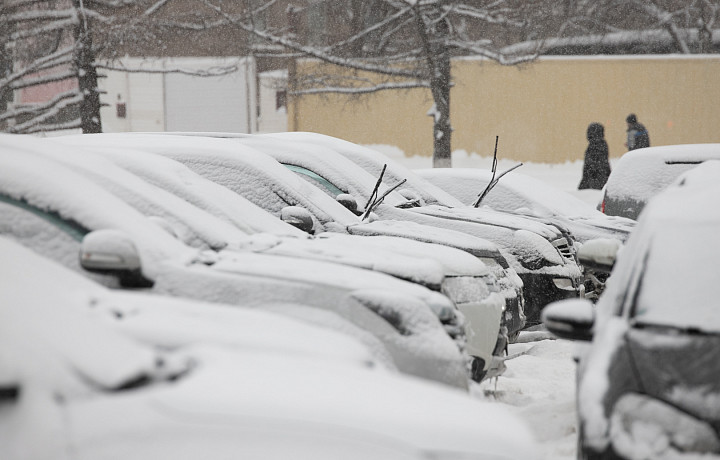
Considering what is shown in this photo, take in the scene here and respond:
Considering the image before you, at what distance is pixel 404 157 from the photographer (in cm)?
2434

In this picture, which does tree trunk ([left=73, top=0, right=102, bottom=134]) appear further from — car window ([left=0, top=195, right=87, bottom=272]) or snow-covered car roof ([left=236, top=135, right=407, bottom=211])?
car window ([left=0, top=195, right=87, bottom=272])

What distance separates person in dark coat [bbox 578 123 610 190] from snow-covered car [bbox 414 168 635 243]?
559 cm

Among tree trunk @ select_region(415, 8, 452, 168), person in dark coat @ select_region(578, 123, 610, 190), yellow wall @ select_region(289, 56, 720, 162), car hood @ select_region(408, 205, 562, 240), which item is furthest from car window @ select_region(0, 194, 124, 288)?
yellow wall @ select_region(289, 56, 720, 162)

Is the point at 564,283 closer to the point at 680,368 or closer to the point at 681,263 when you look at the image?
the point at 681,263

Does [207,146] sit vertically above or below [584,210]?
above

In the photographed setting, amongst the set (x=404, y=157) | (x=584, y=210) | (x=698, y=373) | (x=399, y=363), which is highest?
(x=698, y=373)

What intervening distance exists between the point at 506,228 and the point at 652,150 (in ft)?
10.6

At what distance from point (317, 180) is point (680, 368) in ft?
16.6

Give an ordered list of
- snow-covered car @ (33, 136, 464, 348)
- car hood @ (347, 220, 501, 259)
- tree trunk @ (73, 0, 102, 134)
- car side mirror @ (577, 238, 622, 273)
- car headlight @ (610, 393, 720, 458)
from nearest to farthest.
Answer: car headlight @ (610, 393, 720, 458) < car side mirror @ (577, 238, 622, 273) < snow-covered car @ (33, 136, 464, 348) < car hood @ (347, 220, 501, 259) < tree trunk @ (73, 0, 102, 134)

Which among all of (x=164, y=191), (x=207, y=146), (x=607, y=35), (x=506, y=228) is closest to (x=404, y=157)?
(x=607, y=35)

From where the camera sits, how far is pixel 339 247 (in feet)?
17.6

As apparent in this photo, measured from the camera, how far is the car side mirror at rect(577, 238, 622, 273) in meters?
4.56

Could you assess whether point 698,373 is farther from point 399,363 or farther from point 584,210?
point 584,210

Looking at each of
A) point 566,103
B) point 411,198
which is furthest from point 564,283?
point 566,103
